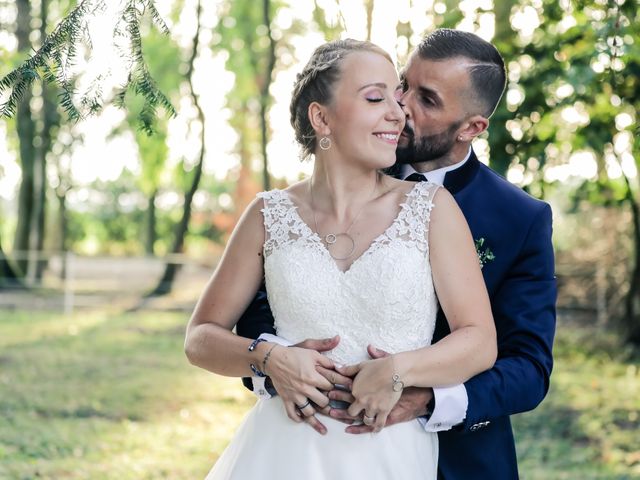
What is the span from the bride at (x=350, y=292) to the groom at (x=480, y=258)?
0.25ft

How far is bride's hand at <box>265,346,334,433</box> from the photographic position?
2473mm

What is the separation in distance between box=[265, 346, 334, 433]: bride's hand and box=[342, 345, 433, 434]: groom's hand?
12cm

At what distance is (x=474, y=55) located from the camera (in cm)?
Result: 302

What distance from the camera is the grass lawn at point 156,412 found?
23.4 feet

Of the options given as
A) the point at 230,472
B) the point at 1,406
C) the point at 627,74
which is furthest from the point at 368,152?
the point at 1,406

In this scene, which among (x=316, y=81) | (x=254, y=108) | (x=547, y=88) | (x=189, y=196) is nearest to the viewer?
(x=316, y=81)

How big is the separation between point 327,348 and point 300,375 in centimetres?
12

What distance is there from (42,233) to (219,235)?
10741 mm

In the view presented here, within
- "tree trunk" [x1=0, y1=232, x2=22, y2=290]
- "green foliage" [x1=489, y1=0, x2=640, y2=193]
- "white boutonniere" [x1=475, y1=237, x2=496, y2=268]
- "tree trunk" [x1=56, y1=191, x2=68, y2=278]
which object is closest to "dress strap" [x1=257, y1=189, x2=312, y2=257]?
"white boutonniere" [x1=475, y1=237, x2=496, y2=268]

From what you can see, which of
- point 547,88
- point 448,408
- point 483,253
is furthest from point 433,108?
point 547,88

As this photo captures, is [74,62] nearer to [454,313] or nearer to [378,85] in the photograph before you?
[378,85]

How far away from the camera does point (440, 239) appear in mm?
2588

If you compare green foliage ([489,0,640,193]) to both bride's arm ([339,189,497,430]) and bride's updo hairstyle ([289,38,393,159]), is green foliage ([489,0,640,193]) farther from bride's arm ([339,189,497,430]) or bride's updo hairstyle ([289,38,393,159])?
bride's arm ([339,189,497,430])

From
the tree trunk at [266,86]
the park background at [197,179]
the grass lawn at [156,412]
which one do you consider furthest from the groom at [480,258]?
the tree trunk at [266,86]
